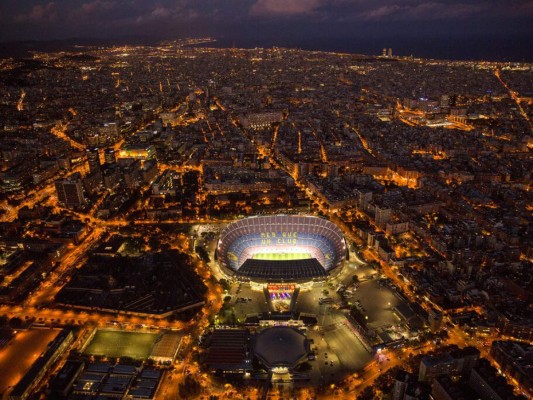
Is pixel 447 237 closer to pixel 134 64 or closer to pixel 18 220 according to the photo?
pixel 18 220

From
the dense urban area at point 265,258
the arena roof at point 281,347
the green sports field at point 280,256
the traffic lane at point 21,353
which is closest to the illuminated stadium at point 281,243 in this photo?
the green sports field at point 280,256

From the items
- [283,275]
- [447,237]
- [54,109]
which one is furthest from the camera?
[54,109]

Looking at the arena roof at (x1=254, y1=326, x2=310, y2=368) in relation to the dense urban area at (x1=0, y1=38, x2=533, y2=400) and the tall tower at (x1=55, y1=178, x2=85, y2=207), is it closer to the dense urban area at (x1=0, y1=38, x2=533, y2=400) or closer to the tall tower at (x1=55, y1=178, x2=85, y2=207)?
the dense urban area at (x1=0, y1=38, x2=533, y2=400)

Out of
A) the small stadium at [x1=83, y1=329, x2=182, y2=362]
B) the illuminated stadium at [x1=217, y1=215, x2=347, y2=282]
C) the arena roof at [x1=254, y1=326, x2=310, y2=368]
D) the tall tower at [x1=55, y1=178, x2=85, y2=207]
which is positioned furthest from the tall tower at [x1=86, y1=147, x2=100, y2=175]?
the arena roof at [x1=254, y1=326, x2=310, y2=368]

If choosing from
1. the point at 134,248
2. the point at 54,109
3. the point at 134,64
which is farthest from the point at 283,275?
the point at 134,64

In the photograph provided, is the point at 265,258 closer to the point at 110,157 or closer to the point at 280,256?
the point at 280,256

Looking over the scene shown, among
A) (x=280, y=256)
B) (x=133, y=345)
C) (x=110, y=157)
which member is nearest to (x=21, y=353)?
(x=133, y=345)

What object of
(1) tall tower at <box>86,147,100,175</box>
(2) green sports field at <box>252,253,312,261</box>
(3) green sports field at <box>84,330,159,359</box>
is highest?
(1) tall tower at <box>86,147,100,175</box>
